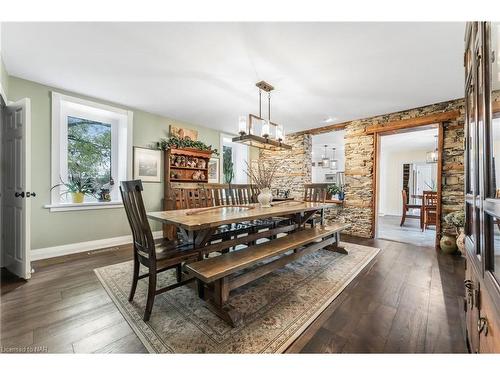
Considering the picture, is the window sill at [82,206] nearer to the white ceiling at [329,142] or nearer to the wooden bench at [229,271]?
the wooden bench at [229,271]

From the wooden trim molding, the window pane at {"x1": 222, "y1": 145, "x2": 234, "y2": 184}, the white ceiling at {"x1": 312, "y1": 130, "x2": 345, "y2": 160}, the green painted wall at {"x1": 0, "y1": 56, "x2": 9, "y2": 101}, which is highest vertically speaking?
the white ceiling at {"x1": 312, "y1": 130, "x2": 345, "y2": 160}

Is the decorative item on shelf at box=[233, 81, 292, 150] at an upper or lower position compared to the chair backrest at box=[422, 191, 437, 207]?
upper

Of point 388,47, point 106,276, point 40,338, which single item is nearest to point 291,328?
point 40,338

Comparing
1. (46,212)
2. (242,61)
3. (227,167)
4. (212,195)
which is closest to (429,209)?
(227,167)

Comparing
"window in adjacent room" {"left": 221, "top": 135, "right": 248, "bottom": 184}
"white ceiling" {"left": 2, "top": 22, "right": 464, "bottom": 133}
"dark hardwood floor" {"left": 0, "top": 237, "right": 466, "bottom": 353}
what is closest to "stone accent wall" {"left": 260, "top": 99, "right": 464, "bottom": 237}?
"white ceiling" {"left": 2, "top": 22, "right": 464, "bottom": 133}

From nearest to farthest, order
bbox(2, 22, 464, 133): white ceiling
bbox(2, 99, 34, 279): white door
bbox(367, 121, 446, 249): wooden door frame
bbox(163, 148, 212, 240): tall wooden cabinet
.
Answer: bbox(2, 22, 464, 133): white ceiling
bbox(2, 99, 34, 279): white door
bbox(367, 121, 446, 249): wooden door frame
bbox(163, 148, 212, 240): tall wooden cabinet

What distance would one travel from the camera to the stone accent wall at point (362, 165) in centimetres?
341

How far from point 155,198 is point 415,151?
8205mm

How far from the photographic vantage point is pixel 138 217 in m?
1.62

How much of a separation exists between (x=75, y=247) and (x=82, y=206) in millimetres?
626

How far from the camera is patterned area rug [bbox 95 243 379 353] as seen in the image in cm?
135

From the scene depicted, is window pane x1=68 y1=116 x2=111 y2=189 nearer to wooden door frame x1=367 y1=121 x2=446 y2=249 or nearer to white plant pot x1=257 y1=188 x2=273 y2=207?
white plant pot x1=257 y1=188 x2=273 y2=207

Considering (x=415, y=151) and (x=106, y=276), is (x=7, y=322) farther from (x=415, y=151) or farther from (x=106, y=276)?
(x=415, y=151)

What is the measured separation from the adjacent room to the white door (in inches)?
0.9
